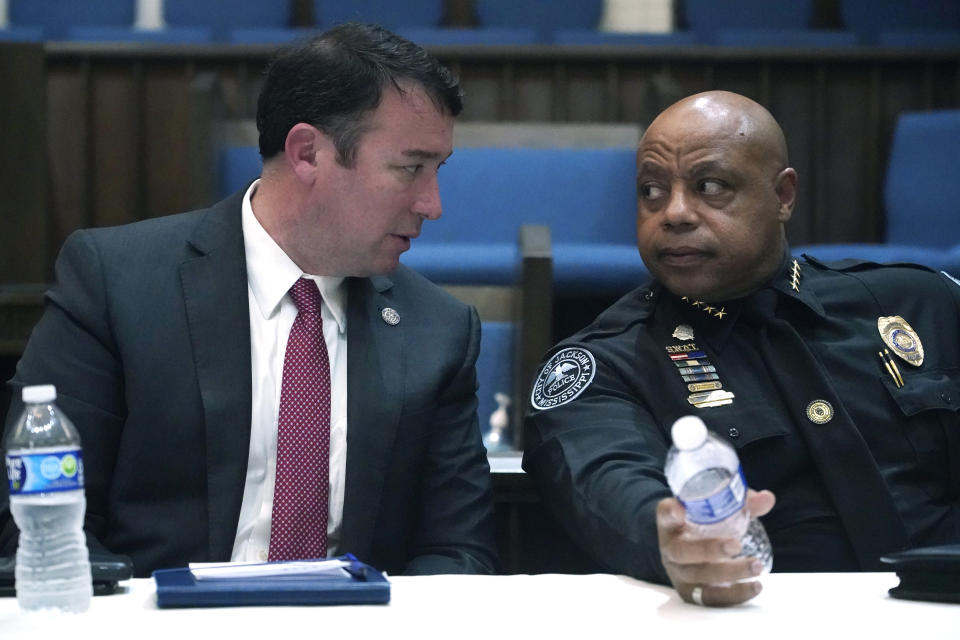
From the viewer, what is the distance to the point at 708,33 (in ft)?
13.0

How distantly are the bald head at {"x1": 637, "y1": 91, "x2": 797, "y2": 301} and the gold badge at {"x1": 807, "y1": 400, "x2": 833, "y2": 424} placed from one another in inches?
7.2

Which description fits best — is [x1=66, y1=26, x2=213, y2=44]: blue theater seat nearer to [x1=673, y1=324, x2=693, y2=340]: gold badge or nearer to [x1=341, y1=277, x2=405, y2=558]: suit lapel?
[x1=341, y1=277, x2=405, y2=558]: suit lapel

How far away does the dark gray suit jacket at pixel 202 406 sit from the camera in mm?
1421

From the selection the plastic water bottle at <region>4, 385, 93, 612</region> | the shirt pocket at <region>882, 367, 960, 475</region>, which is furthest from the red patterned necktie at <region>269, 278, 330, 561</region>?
the shirt pocket at <region>882, 367, 960, 475</region>

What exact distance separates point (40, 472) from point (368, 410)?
0.55 metres

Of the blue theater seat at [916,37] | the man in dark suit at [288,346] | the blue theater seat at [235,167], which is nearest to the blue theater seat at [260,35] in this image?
the blue theater seat at [235,167]

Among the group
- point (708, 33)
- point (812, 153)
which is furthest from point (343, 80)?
point (708, 33)

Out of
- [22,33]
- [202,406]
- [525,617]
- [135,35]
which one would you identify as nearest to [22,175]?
[135,35]

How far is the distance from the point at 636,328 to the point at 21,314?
1352 millimetres

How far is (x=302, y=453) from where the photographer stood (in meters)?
1.44

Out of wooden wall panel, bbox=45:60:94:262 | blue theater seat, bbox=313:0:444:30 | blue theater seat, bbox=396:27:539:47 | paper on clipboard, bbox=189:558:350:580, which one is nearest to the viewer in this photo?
paper on clipboard, bbox=189:558:350:580

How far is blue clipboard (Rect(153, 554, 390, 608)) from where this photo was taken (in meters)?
1.01

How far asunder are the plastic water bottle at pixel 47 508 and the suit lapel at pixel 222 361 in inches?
12.9

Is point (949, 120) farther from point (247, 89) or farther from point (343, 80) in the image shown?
point (343, 80)
